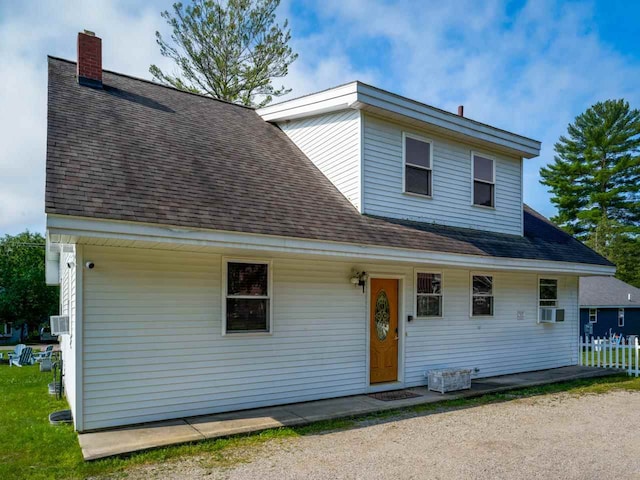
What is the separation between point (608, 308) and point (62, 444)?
99.7 feet

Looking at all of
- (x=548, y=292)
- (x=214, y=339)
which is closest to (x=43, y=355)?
(x=214, y=339)

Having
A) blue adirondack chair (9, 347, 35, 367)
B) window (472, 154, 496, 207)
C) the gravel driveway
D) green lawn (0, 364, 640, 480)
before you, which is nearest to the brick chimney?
green lawn (0, 364, 640, 480)

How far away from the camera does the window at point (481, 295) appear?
10.6 meters

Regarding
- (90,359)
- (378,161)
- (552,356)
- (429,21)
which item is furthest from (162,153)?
(552,356)

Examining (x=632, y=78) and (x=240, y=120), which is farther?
(x=632, y=78)

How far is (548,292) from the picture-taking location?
12.4m

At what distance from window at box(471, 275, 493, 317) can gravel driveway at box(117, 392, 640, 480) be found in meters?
3.16

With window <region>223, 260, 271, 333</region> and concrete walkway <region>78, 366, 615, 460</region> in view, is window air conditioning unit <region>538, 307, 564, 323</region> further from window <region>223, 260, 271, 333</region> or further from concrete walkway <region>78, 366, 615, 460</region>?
window <region>223, 260, 271, 333</region>

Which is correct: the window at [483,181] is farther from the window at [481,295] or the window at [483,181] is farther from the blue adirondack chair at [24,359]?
the blue adirondack chair at [24,359]

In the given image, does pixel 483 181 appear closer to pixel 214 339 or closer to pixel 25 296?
pixel 214 339

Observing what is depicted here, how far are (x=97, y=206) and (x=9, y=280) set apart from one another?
34.3m

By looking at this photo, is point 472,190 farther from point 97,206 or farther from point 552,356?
point 97,206

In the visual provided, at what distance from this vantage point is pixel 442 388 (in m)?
8.84

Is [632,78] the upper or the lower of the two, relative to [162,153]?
upper
